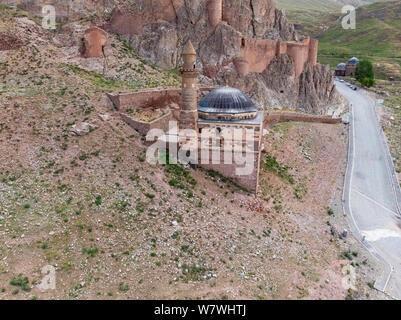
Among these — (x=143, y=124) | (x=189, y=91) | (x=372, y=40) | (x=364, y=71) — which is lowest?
(x=143, y=124)

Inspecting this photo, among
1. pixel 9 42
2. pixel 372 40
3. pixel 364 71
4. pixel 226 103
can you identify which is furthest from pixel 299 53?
pixel 372 40

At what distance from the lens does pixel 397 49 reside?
85625mm

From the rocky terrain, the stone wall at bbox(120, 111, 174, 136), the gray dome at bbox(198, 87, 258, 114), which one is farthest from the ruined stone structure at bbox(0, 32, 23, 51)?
the gray dome at bbox(198, 87, 258, 114)

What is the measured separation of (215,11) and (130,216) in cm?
3024

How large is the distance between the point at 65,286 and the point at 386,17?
138m

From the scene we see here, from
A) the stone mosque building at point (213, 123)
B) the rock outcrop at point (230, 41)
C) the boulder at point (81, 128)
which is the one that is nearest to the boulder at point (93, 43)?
the rock outcrop at point (230, 41)

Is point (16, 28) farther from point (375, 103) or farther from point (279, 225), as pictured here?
point (375, 103)

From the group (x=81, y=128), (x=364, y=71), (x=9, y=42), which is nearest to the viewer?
(x=81, y=128)

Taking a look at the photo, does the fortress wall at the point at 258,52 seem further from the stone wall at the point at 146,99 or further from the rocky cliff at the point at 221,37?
the stone wall at the point at 146,99

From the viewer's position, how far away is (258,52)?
38438 mm

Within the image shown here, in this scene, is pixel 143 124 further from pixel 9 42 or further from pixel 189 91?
pixel 9 42

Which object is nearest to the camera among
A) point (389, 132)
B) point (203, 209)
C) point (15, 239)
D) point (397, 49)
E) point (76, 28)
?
point (15, 239)

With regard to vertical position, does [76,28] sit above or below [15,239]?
above

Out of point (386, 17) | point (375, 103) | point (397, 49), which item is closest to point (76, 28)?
point (375, 103)
